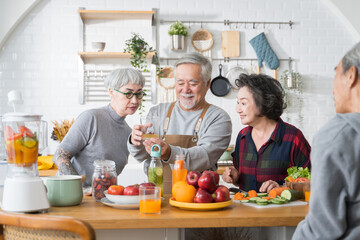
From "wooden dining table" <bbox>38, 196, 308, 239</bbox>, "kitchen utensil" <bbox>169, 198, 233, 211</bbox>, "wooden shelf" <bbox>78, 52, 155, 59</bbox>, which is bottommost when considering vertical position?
"wooden dining table" <bbox>38, 196, 308, 239</bbox>

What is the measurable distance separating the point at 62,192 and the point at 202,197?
Result: 700 mm

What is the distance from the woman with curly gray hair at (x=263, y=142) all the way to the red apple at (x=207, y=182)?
0.83m

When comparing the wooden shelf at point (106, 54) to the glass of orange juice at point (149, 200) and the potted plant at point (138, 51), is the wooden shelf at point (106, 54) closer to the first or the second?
the potted plant at point (138, 51)

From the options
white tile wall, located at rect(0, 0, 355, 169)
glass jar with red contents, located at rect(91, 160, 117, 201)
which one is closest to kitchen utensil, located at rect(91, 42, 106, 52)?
white tile wall, located at rect(0, 0, 355, 169)

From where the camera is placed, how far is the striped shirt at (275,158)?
277cm

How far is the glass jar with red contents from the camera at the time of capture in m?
2.15

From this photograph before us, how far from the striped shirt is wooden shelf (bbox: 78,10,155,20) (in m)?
2.78

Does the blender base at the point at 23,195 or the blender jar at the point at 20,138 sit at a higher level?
the blender jar at the point at 20,138

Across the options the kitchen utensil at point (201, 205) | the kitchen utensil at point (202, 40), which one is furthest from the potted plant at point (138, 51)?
the kitchen utensil at point (201, 205)

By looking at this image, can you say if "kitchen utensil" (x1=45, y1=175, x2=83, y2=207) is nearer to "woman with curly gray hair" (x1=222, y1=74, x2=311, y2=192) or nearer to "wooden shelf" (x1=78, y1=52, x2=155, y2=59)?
"woman with curly gray hair" (x1=222, y1=74, x2=311, y2=192)

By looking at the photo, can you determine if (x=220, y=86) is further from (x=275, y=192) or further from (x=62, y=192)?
(x=62, y=192)

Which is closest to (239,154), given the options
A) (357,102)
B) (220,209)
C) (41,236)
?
Answer: (220,209)

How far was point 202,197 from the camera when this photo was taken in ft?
6.28

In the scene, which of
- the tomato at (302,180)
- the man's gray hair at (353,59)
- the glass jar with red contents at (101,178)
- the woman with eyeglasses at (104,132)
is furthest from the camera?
the woman with eyeglasses at (104,132)
